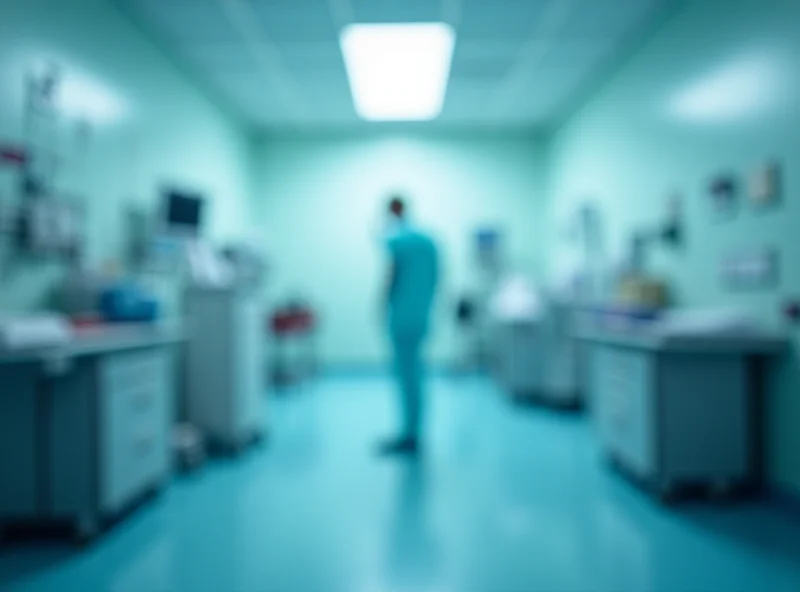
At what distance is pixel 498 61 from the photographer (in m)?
3.89

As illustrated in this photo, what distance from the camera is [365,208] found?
19.0 feet

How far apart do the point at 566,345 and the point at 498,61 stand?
2.17m

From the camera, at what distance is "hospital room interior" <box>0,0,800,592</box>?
1896 millimetres

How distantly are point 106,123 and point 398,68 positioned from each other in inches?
84.8

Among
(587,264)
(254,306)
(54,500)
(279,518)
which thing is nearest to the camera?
(54,500)

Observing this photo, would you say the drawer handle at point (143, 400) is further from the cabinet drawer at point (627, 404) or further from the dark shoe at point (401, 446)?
the cabinet drawer at point (627, 404)

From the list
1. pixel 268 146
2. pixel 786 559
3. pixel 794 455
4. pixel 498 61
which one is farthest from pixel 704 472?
pixel 268 146

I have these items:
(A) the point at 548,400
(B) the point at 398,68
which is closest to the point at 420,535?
(A) the point at 548,400

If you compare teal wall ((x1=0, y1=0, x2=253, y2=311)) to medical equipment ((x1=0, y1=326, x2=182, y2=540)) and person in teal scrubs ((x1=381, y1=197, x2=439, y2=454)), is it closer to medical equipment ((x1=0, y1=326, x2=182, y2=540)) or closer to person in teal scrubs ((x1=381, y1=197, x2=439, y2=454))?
medical equipment ((x1=0, y1=326, x2=182, y2=540))

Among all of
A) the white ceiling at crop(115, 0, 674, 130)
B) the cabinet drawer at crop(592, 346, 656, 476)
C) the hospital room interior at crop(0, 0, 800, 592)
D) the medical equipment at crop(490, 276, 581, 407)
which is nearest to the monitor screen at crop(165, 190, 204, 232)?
the hospital room interior at crop(0, 0, 800, 592)

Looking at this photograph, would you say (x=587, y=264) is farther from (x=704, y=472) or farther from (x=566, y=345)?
(x=704, y=472)

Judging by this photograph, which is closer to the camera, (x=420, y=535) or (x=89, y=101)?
(x=420, y=535)

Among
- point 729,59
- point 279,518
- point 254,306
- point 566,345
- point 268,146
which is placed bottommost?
point 279,518

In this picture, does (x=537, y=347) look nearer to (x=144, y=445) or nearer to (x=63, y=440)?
(x=144, y=445)
